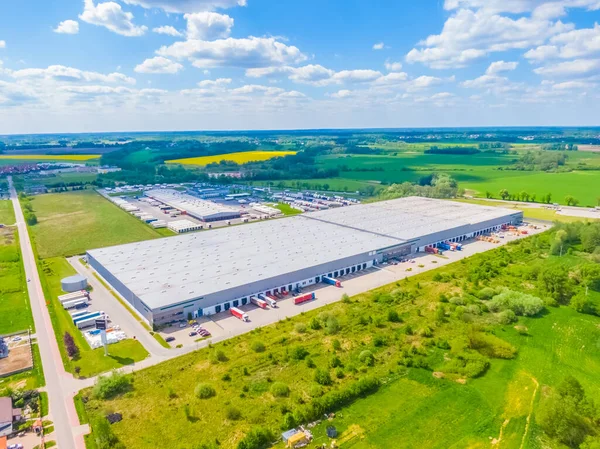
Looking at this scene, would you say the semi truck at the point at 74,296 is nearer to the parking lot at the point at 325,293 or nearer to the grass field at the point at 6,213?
the parking lot at the point at 325,293

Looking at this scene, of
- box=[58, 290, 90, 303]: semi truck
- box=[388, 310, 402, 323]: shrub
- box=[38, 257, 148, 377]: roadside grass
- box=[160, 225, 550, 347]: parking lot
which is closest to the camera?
box=[38, 257, 148, 377]: roadside grass

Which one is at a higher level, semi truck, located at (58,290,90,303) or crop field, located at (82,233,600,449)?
semi truck, located at (58,290,90,303)

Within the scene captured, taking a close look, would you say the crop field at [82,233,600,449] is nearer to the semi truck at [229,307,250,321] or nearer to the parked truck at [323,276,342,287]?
the semi truck at [229,307,250,321]

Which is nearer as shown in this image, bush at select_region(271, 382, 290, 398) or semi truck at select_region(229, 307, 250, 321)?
bush at select_region(271, 382, 290, 398)

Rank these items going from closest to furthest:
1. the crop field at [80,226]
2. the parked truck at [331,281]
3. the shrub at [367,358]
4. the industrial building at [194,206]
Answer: the shrub at [367,358] → the parked truck at [331,281] → the crop field at [80,226] → the industrial building at [194,206]

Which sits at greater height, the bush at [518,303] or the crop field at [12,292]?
the bush at [518,303]

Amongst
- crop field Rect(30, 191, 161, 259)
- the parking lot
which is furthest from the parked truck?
crop field Rect(30, 191, 161, 259)

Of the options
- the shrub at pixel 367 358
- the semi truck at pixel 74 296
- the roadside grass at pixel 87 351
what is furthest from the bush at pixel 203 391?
the semi truck at pixel 74 296
